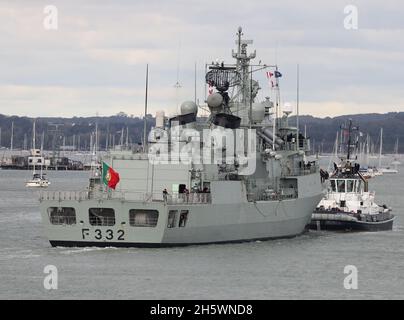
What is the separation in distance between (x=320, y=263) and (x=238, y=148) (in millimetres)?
9324

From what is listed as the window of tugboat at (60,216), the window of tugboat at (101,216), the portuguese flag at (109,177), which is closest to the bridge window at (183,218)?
the window of tugboat at (101,216)

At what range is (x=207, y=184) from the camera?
1854 inches

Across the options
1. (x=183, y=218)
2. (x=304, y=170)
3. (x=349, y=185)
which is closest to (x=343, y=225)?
(x=304, y=170)

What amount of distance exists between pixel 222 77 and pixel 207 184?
1016 cm

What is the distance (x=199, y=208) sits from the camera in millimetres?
45500

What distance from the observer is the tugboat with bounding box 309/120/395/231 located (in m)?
60.3

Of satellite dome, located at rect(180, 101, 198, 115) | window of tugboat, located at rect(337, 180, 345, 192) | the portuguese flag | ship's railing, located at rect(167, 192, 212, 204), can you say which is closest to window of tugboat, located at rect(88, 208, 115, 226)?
the portuguese flag

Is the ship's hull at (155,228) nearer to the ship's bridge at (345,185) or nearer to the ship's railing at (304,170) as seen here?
the ship's railing at (304,170)

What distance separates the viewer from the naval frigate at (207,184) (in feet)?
146

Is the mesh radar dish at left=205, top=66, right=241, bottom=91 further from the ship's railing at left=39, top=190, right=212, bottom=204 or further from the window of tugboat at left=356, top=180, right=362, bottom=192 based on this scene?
the window of tugboat at left=356, top=180, right=362, bottom=192

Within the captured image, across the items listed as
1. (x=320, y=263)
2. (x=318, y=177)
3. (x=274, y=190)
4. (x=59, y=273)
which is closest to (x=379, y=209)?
(x=318, y=177)

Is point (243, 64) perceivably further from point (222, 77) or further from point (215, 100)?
point (215, 100)

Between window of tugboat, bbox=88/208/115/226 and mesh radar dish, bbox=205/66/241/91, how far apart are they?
1259 centimetres

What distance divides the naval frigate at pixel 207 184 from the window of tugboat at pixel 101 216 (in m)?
0.04
